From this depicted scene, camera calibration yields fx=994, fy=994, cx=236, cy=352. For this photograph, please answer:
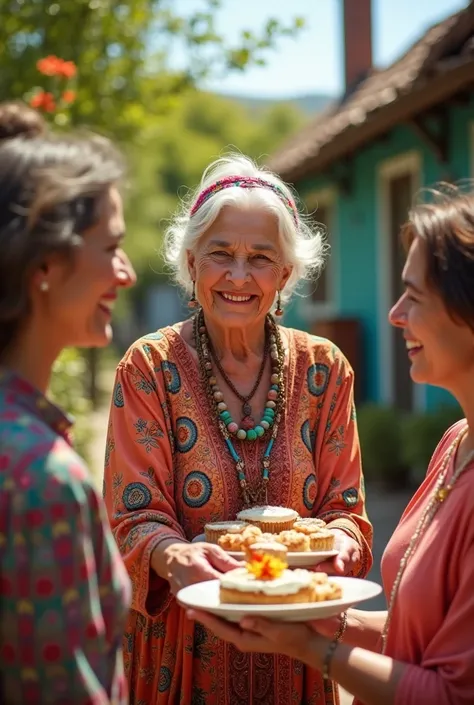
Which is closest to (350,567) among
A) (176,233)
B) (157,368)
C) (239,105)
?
(157,368)

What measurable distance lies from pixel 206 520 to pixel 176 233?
3.26 feet

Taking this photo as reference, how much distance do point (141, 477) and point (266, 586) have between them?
717 mm

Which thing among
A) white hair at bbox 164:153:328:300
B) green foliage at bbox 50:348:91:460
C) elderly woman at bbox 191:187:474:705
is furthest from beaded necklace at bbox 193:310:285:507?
green foliage at bbox 50:348:91:460

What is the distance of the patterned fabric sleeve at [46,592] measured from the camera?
1.73 metres

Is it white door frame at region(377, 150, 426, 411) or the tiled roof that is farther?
white door frame at region(377, 150, 426, 411)

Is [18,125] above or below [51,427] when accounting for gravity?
above

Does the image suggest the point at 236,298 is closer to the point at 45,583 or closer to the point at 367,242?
the point at 45,583

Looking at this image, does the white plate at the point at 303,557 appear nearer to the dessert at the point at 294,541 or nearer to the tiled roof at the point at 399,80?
the dessert at the point at 294,541

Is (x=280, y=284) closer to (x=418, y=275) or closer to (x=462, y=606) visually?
(x=418, y=275)

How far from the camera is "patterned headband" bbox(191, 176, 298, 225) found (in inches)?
124

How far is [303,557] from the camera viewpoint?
2.65 metres

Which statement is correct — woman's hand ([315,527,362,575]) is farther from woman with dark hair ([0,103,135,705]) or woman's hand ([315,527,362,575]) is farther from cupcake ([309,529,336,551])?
woman with dark hair ([0,103,135,705])

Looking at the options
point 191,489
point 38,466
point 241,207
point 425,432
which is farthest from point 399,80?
point 38,466

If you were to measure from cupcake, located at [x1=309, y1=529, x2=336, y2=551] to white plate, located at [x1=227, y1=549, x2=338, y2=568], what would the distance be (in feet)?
0.07
